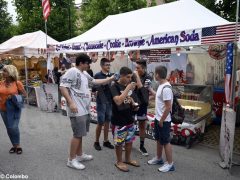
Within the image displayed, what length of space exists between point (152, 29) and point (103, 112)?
2.95 meters

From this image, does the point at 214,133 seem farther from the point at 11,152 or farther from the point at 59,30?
the point at 59,30

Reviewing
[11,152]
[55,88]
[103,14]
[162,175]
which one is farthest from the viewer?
[103,14]

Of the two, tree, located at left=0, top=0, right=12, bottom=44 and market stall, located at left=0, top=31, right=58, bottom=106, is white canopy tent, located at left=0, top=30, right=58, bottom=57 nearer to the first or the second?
market stall, located at left=0, top=31, right=58, bottom=106

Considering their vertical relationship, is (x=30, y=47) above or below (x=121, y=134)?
above

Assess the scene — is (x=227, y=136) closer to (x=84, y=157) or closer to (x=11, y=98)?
(x=84, y=157)

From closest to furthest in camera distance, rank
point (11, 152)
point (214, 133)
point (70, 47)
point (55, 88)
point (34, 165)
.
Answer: point (34, 165), point (11, 152), point (214, 133), point (70, 47), point (55, 88)

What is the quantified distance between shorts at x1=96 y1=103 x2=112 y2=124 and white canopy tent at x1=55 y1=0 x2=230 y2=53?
177 centimetres

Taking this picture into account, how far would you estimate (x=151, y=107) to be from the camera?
6734 millimetres

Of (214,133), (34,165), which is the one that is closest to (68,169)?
(34,165)

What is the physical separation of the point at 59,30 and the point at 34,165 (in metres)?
18.0

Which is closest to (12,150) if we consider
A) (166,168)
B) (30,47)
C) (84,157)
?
(84,157)

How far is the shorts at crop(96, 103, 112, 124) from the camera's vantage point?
516 centimetres

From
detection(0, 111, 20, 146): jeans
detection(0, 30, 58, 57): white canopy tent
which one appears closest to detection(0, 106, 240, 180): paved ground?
detection(0, 111, 20, 146): jeans

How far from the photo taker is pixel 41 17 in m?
20.5
